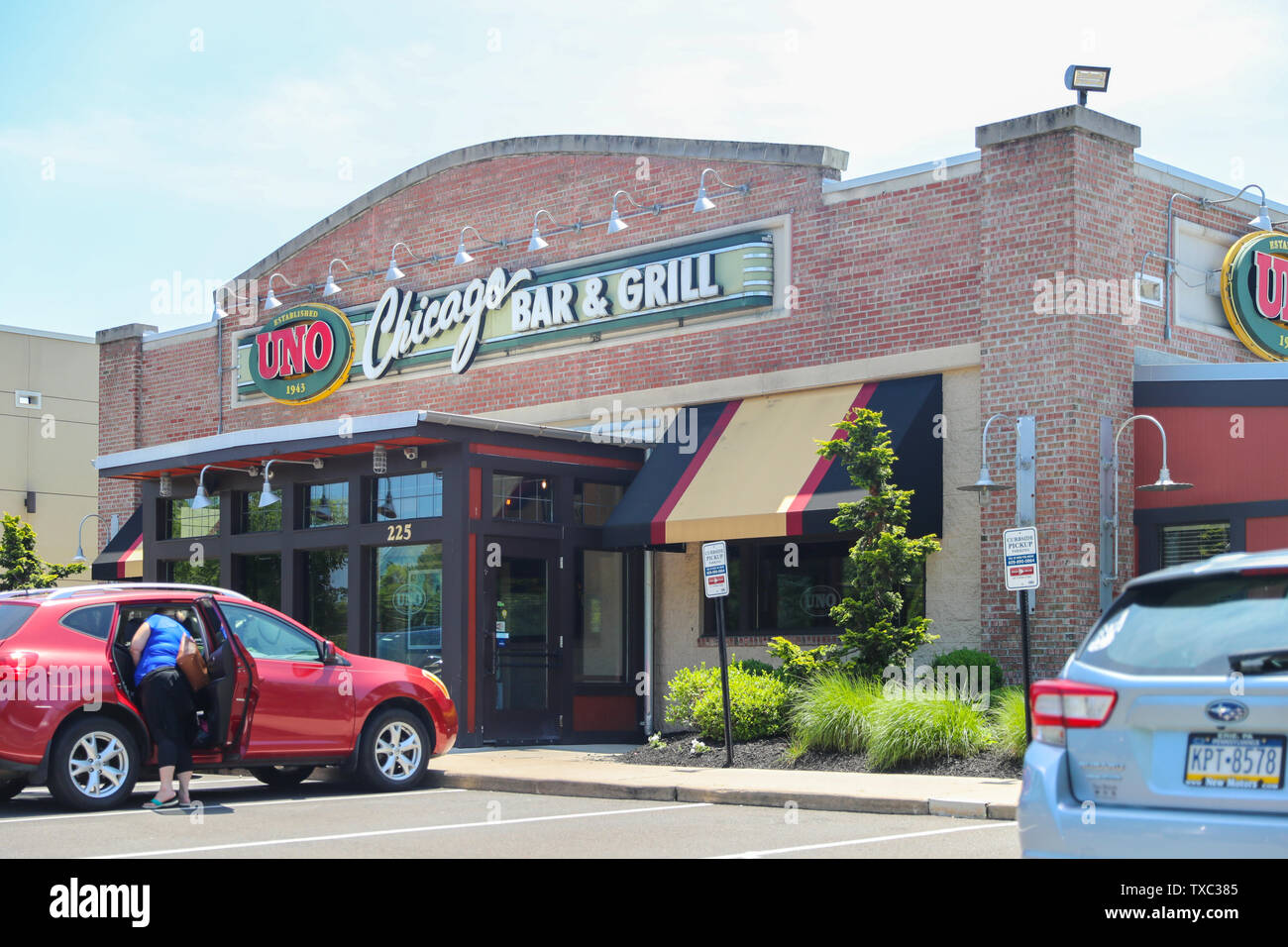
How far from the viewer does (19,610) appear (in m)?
11.9

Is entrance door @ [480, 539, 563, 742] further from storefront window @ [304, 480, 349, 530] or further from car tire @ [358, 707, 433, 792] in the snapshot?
car tire @ [358, 707, 433, 792]

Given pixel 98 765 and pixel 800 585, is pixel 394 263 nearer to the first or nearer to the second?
pixel 800 585

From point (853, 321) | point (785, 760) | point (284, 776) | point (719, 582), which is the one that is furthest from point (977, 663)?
point (284, 776)

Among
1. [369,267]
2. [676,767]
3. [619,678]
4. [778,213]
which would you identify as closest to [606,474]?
[619,678]

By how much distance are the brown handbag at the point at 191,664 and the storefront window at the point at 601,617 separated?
295 inches

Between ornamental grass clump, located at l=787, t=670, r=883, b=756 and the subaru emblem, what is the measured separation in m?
8.57

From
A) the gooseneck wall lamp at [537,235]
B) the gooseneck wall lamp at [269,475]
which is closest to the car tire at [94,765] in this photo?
the gooseneck wall lamp at [269,475]

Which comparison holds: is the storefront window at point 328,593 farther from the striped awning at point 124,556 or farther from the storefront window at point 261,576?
the striped awning at point 124,556

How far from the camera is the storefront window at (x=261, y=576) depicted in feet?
66.2

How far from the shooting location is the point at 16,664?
11305 millimetres

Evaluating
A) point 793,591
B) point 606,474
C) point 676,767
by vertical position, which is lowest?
point 676,767

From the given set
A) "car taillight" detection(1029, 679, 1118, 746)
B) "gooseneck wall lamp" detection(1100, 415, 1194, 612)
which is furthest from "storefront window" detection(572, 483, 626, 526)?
"car taillight" detection(1029, 679, 1118, 746)
